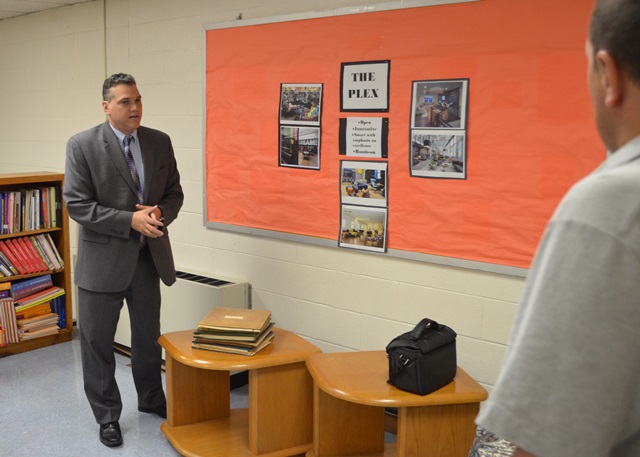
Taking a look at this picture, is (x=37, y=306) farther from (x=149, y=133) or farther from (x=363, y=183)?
(x=363, y=183)

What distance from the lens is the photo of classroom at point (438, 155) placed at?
3.12m

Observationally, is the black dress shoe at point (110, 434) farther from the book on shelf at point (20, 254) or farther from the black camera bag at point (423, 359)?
the book on shelf at point (20, 254)

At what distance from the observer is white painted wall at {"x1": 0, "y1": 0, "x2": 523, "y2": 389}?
324 cm

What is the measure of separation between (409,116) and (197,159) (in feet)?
5.20

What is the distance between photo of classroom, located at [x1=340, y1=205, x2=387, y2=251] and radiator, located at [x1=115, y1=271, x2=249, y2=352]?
801 mm

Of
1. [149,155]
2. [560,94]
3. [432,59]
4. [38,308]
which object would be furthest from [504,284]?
[38,308]

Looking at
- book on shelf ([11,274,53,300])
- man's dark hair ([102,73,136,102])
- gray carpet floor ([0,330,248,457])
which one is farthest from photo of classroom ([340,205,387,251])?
book on shelf ([11,274,53,300])

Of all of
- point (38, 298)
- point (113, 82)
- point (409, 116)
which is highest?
point (113, 82)

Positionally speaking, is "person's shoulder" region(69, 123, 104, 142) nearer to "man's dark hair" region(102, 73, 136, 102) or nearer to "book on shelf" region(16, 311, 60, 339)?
"man's dark hair" region(102, 73, 136, 102)

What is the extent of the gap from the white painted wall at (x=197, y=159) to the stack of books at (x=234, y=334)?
23.3 inches

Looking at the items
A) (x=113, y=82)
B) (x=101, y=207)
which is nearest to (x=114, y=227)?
(x=101, y=207)

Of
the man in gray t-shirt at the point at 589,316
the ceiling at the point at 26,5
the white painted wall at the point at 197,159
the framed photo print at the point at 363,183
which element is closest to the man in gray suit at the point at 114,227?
the white painted wall at the point at 197,159

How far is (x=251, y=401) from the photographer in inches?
122

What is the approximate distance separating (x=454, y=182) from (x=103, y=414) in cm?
202
